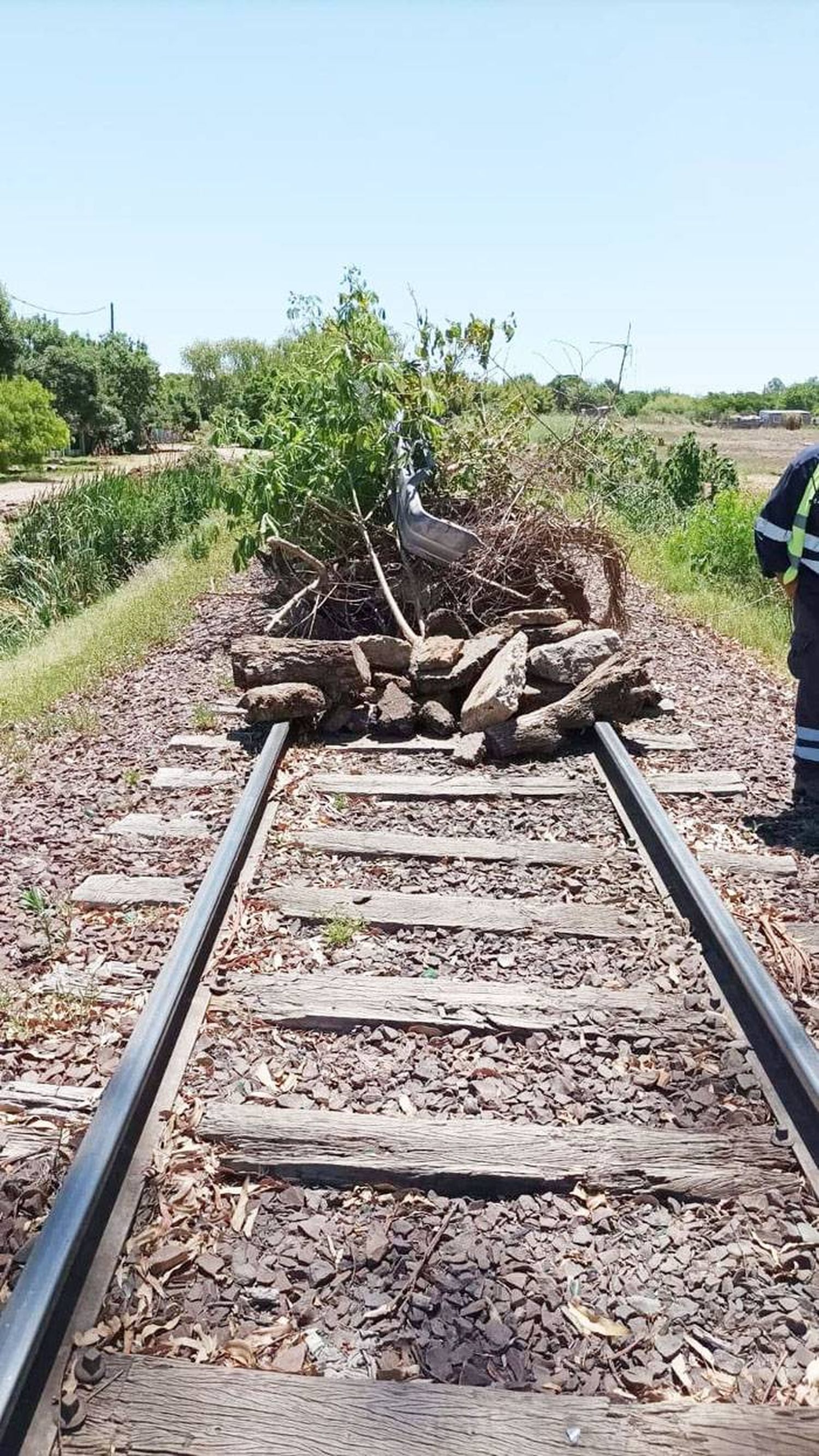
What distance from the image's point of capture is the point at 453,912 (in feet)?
12.4

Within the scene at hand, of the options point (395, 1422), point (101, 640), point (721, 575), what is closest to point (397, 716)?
point (101, 640)

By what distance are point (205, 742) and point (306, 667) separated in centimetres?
75

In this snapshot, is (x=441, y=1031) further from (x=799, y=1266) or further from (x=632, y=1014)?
(x=799, y=1266)

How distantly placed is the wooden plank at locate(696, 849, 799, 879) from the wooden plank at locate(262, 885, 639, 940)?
644 millimetres

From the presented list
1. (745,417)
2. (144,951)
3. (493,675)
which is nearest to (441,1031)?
(144,951)

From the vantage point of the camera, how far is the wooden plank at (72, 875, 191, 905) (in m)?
3.82

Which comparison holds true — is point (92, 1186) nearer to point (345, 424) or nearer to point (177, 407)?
point (345, 424)

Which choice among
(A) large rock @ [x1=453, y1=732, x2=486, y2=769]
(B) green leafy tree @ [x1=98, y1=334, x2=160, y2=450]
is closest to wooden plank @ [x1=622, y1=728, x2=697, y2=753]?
(A) large rock @ [x1=453, y1=732, x2=486, y2=769]

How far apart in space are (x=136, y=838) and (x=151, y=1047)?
6.04 feet

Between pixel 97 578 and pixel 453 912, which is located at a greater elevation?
pixel 453 912

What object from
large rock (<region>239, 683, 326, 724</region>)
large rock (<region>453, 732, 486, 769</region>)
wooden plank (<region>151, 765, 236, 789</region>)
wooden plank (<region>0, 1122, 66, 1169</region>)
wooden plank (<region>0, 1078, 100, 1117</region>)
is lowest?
wooden plank (<region>0, 1122, 66, 1169</region>)

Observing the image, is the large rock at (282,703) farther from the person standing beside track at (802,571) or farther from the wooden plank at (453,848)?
the person standing beside track at (802,571)

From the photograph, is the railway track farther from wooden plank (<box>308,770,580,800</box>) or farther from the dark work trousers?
the dark work trousers

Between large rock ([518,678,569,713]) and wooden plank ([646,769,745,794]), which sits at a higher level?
large rock ([518,678,569,713])
